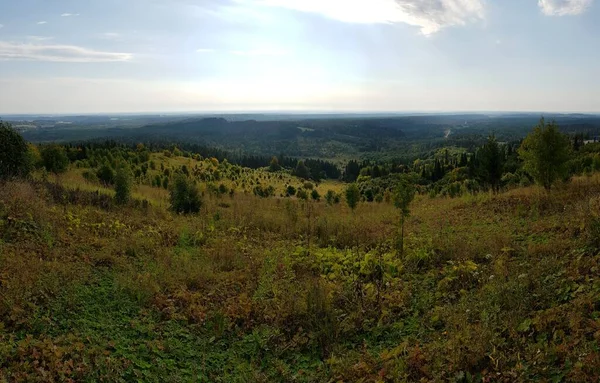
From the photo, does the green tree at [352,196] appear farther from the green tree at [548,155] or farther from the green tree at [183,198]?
the green tree at [548,155]

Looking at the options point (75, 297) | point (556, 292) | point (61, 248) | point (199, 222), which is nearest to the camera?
point (556, 292)

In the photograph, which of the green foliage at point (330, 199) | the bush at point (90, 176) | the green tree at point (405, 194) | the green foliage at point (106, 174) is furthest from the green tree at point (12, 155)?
the green foliage at point (330, 199)

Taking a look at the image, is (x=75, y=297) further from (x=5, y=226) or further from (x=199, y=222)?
(x=199, y=222)

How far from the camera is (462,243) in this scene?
955cm

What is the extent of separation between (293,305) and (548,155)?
13818 mm

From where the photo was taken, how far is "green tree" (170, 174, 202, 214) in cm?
1805

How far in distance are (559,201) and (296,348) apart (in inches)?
469

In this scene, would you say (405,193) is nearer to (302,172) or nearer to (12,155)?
(12,155)

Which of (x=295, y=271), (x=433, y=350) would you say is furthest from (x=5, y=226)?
(x=433, y=350)

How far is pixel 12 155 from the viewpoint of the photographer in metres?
16.0

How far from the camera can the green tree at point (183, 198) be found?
59.2 ft

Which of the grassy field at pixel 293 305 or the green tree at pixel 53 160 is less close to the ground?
the green tree at pixel 53 160

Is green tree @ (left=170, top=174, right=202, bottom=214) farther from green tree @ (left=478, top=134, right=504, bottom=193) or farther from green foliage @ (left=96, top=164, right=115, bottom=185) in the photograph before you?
green tree @ (left=478, top=134, right=504, bottom=193)

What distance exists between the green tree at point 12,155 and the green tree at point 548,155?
70.1ft
